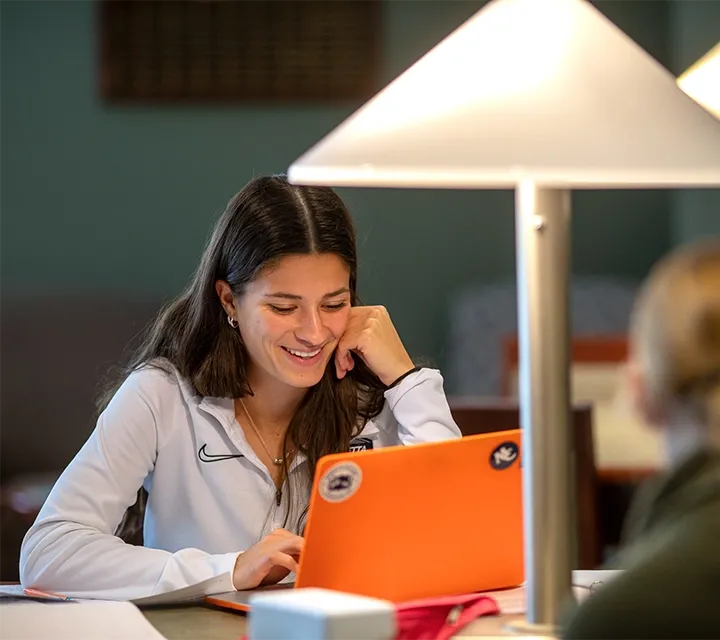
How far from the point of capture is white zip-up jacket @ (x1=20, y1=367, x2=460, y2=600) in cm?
184

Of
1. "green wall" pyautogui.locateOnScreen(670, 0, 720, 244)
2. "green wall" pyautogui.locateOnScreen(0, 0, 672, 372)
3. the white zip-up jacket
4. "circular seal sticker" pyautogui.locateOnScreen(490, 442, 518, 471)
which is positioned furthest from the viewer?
"green wall" pyautogui.locateOnScreen(0, 0, 672, 372)

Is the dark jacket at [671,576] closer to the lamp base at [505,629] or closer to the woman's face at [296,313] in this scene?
the lamp base at [505,629]

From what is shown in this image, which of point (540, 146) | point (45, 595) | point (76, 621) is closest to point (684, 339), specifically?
point (540, 146)

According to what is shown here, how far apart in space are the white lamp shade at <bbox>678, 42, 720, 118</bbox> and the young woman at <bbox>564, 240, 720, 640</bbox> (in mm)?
849

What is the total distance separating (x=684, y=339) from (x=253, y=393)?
4.03 ft

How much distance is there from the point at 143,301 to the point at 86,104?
81 cm

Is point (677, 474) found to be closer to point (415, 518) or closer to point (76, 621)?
point (415, 518)

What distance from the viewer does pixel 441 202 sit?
16.1 feet

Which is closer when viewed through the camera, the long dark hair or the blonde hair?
the blonde hair

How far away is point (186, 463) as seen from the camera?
1961mm

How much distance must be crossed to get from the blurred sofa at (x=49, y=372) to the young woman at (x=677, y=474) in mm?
3598

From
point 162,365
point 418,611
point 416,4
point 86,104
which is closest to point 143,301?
point 86,104

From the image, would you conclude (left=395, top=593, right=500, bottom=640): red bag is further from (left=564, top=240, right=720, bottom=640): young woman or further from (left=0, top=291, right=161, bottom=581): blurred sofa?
(left=0, top=291, right=161, bottom=581): blurred sofa

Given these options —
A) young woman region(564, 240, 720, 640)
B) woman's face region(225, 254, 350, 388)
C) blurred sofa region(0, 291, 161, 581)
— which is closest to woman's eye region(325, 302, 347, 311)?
woman's face region(225, 254, 350, 388)
